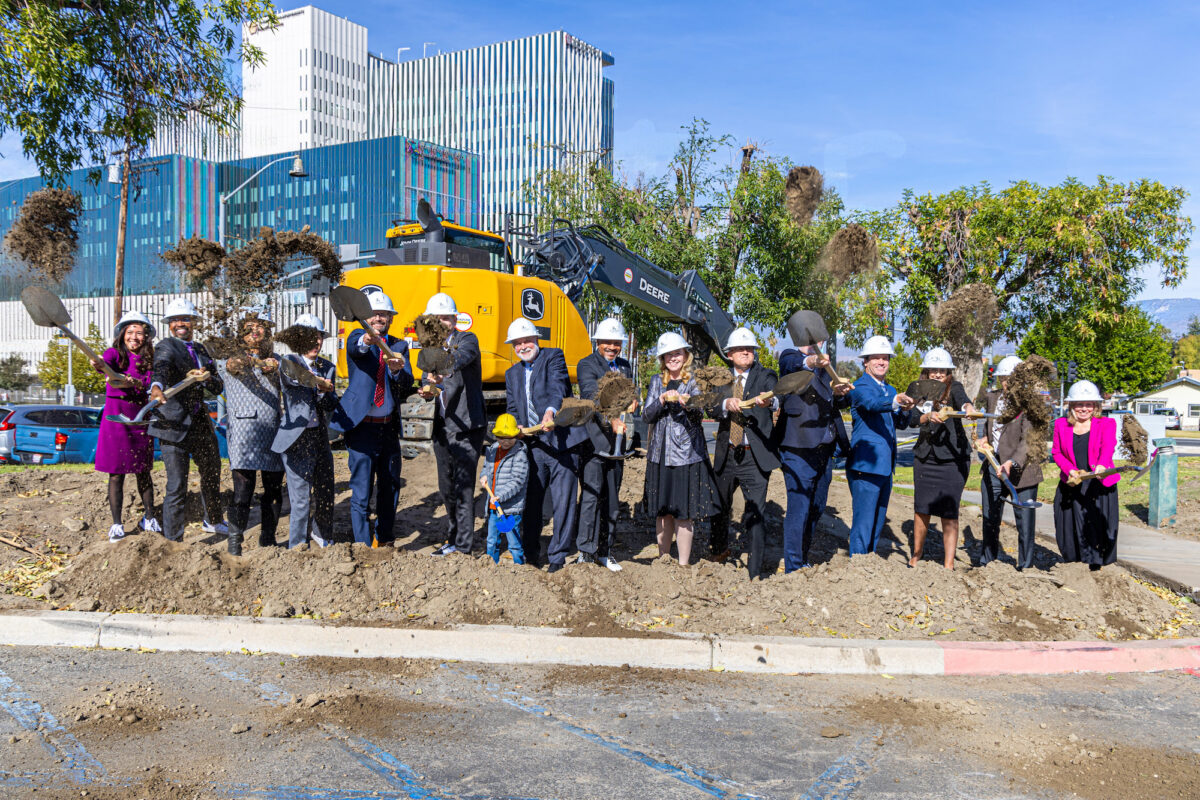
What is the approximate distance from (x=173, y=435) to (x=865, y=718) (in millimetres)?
5071

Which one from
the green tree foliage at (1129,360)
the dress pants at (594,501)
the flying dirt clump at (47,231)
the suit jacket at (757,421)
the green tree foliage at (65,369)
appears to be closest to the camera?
the suit jacket at (757,421)

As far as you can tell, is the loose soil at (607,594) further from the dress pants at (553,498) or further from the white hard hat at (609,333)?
the white hard hat at (609,333)

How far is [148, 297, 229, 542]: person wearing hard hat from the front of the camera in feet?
21.8

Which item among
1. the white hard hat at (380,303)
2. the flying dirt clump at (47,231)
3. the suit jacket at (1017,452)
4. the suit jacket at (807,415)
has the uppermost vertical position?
the flying dirt clump at (47,231)

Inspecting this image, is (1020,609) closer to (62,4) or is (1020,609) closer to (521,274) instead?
(521,274)

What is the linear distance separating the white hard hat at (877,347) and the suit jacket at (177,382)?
471 centimetres

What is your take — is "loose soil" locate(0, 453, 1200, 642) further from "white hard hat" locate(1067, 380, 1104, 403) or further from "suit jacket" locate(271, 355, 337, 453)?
"white hard hat" locate(1067, 380, 1104, 403)

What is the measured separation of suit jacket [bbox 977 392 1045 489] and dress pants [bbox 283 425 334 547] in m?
5.00

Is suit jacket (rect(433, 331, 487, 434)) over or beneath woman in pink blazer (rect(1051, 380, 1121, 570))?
over

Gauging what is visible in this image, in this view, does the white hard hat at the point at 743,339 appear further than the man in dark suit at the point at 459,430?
No

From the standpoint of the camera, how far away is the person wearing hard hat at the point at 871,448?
22.8 ft

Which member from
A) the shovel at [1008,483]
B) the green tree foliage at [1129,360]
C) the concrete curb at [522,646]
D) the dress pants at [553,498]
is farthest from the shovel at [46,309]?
the green tree foliage at [1129,360]

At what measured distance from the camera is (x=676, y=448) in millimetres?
6621

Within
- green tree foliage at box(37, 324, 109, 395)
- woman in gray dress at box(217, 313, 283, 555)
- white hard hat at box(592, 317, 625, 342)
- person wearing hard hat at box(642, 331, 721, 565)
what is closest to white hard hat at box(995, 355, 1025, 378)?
person wearing hard hat at box(642, 331, 721, 565)
